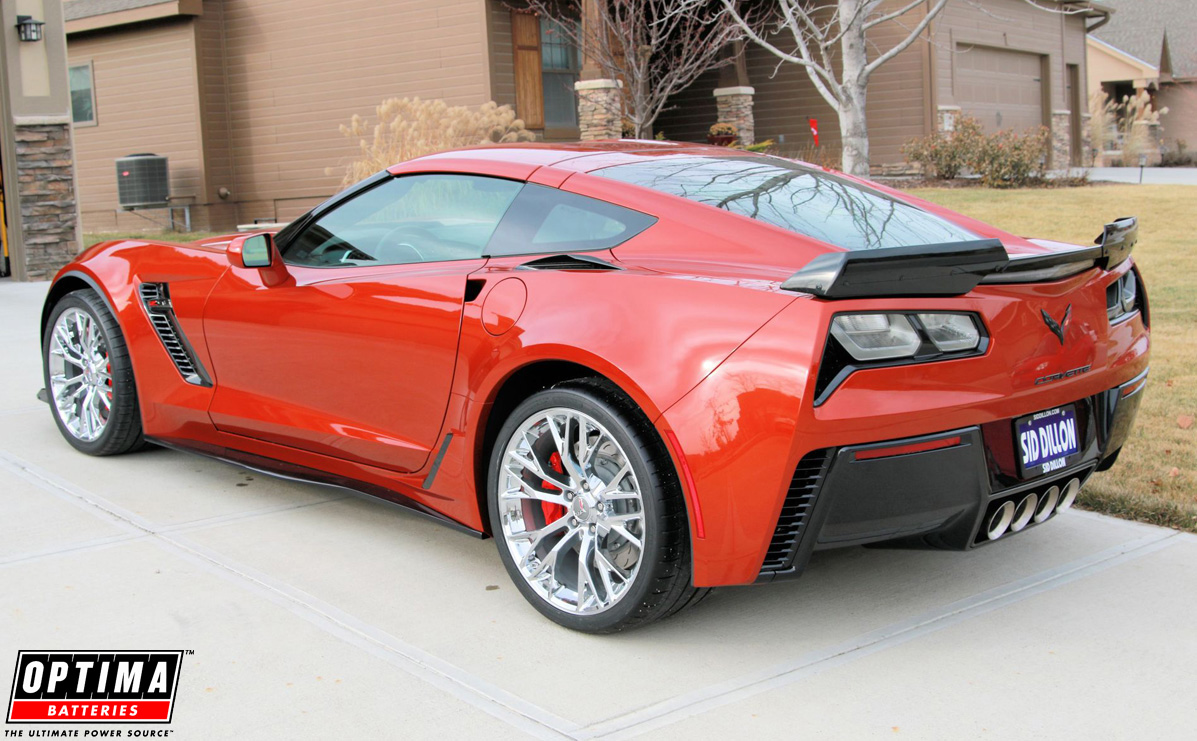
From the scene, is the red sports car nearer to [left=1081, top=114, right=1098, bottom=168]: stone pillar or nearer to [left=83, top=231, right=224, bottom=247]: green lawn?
[left=83, top=231, right=224, bottom=247]: green lawn

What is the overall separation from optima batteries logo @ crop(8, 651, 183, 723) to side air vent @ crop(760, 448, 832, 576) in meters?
1.59

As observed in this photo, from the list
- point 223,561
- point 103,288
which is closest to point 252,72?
point 103,288

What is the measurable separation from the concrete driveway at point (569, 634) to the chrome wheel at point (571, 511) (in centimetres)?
16

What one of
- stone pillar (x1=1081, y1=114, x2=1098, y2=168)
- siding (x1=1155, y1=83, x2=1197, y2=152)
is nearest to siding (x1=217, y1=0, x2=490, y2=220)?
stone pillar (x1=1081, y1=114, x2=1098, y2=168)

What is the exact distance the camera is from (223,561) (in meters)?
4.02

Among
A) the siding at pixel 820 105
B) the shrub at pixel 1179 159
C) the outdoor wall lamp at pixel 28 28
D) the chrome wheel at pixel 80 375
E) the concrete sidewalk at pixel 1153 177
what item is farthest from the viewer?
the shrub at pixel 1179 159

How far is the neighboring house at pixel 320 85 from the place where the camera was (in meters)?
19.4

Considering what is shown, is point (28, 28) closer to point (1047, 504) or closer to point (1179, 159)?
point (1047, 504)

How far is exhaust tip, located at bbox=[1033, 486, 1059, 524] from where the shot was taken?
3423 millimetres

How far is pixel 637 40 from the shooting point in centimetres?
1838

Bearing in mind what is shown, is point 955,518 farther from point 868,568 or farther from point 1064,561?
point 1064,561

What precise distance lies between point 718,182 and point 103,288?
9.52 ft

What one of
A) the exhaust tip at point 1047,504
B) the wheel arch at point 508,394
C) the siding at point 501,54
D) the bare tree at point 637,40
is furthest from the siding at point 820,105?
the wheel arch at point 508,394

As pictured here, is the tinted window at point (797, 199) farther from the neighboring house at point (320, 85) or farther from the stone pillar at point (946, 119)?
the stone pillar at point (946, 119)
